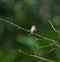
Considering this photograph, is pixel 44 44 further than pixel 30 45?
No

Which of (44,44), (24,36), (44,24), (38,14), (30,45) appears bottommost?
(44,44)

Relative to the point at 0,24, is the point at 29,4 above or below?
above

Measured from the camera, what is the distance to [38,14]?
6.46 m

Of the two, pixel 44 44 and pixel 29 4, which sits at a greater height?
pixel 29 4

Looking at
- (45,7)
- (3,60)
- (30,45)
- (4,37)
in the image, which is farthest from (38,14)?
(3,60)

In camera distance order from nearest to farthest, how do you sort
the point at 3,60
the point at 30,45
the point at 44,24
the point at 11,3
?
the point at 3,60 < the point at 30,45 < the point at 44,24 < the point at 11,3

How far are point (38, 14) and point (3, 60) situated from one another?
11.2 ft

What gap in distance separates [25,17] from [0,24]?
78 centimetres

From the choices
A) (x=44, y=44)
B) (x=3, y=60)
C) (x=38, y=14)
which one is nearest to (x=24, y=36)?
(x=38, y=14)

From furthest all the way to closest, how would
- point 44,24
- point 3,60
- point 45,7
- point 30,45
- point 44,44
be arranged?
point 45,7 < point 44,24 < point 30,45 < point 3,60 < point 44,44

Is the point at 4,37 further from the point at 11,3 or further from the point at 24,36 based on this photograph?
the point at 11,3

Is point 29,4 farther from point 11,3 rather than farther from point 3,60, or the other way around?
→ point 3,60

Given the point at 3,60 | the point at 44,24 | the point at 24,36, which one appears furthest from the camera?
the point at 44,24

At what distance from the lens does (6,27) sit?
550 cm
